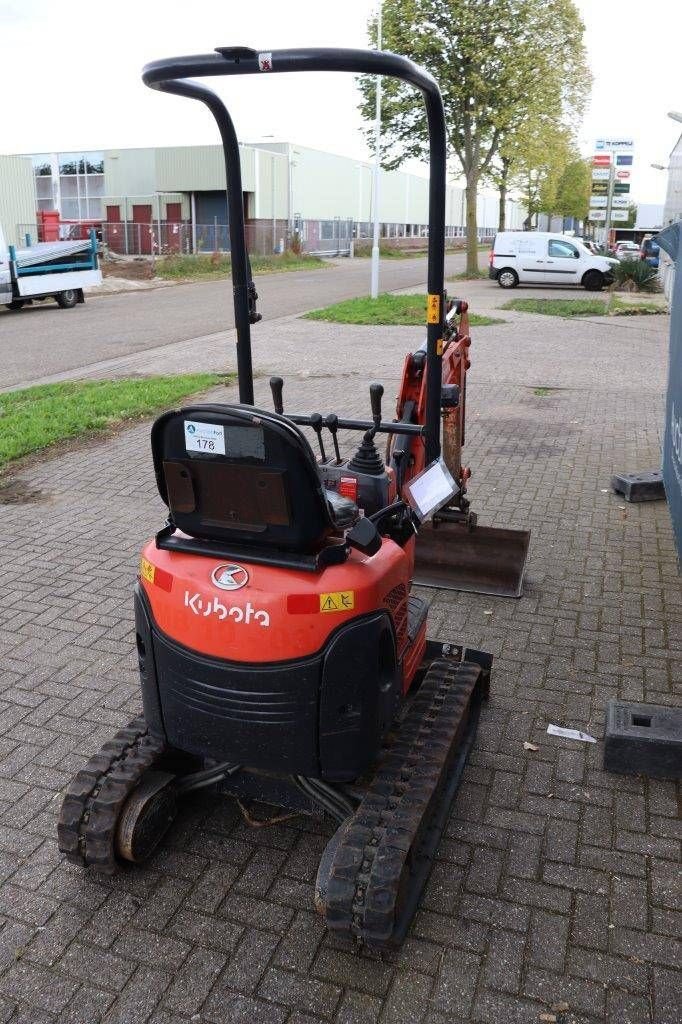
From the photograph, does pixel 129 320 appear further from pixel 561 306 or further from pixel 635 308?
pixel 635 308

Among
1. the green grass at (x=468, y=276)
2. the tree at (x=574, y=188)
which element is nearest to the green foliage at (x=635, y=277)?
the green grass at (x=468, y=276)

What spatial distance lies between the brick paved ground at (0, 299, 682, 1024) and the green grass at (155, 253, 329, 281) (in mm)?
27845

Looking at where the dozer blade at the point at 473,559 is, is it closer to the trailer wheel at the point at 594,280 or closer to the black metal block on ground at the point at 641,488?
the black metal block on ground at the point at 641,488

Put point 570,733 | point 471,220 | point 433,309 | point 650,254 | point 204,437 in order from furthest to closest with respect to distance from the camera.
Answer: point 650,254
point 471,220
point 570,733
point 433,309
point 204,437

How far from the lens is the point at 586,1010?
2645 millimetres

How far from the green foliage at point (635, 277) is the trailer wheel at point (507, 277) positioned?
327 centimetres

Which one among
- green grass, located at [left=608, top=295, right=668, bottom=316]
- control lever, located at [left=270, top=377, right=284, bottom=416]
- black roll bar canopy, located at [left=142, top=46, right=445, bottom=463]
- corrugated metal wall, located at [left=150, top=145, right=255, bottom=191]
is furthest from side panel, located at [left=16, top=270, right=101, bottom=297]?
corrugated metal wall, located at [left=150, top=145, right=255, bottom=191]

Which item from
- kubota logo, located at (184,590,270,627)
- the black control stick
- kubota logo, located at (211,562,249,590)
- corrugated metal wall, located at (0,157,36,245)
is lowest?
kubota logo, located at (184,590,270,627)

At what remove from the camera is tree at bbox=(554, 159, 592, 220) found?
68.2 m

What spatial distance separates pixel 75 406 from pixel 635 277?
2136cm

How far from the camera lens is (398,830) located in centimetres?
282

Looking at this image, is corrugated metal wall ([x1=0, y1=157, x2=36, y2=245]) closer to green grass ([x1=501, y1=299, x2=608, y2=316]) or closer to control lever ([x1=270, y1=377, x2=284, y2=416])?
green grass ([x1=501, y1=299, x2=608, y2=316])

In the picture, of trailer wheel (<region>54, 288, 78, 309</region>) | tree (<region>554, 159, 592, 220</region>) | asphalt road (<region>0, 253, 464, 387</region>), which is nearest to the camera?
asphalt road (<region>0, 253, 464, 387</region>)

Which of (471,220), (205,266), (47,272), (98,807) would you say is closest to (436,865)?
(98,807)
